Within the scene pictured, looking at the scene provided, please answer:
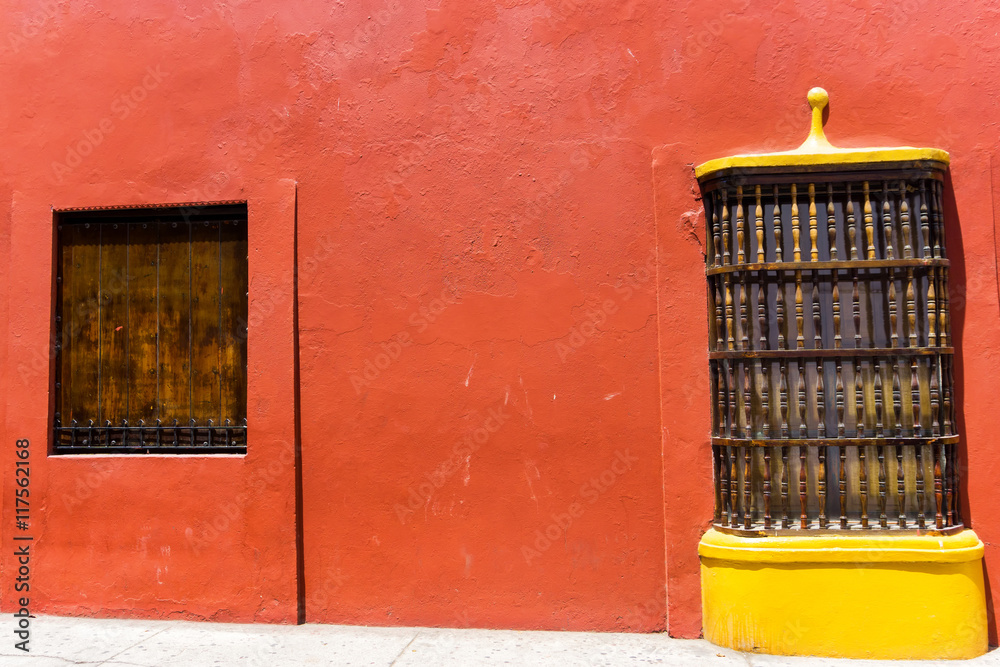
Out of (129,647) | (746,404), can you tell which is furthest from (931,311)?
(129,647)

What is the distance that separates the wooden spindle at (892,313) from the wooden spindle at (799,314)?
18.0 inches

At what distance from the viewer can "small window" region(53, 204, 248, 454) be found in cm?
515

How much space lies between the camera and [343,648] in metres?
4.52

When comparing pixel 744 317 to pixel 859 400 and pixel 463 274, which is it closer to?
pixel 859 400

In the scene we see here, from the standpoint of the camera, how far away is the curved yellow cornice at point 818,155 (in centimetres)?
445

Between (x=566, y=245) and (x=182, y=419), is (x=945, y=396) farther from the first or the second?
(x=182, y=419)

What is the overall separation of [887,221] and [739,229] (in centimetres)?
79

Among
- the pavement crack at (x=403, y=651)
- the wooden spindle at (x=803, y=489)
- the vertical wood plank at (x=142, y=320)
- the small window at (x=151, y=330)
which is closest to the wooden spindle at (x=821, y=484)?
the wooden spindle at (x=803, y=489)

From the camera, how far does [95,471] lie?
5.07 meters

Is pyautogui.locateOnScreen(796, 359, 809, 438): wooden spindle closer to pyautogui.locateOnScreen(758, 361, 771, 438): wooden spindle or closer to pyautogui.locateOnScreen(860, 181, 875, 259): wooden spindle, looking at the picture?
pyautogui.locateOnScreen(758, 361, 771, 438): wooden spindle

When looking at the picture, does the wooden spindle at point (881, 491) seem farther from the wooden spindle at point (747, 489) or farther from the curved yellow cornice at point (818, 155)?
the curved yellow cornice at point (818, 155)

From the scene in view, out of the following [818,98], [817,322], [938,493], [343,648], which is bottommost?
[343,648]

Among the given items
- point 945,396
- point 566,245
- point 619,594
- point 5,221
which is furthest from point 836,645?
point 5,221

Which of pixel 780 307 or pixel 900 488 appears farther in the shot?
pixel 780 307
